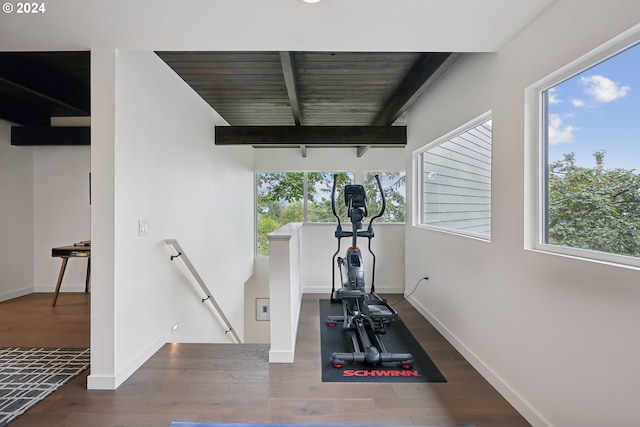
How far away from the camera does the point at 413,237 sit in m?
4.66

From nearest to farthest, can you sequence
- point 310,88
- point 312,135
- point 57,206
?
point 310,88 → point 312,135 → point 57,206

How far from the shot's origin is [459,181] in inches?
136

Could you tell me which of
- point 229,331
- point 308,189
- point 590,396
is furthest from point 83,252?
point 590,396

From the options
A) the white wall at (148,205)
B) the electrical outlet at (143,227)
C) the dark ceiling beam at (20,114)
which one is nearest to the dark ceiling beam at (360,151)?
the white wall at (148,205)

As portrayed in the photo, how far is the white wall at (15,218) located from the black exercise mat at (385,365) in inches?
178

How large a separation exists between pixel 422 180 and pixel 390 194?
1.40 meters

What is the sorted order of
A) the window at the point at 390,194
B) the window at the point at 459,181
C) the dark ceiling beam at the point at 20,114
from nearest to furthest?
the window at the point at 459,181, the dark ceiling beam at the point at 20,114, the window at the point at 390,194

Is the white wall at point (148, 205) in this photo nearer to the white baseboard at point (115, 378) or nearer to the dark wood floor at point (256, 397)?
the white baseboard at point (115, 378)

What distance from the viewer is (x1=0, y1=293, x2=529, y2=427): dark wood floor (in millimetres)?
2053

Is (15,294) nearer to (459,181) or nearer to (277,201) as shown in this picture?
(277,201)

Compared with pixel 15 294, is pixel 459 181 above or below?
above

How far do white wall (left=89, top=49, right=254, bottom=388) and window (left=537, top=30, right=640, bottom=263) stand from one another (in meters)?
2.88

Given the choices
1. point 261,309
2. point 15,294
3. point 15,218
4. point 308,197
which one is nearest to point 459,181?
point 308,197

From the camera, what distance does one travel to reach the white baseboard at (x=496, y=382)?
199 centimetres
